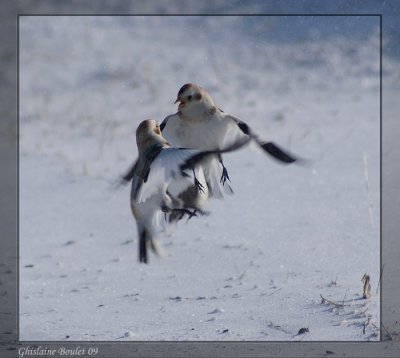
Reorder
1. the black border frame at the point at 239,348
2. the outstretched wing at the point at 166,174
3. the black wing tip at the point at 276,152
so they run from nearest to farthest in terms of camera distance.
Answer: the outstretched wing at the point at 166,174, the black wing tip at the point at 276,152, the black border frame at the point at 239,348

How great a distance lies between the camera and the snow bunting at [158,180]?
7.80ft

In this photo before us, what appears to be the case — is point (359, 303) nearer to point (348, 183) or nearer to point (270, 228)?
point (270, 228)

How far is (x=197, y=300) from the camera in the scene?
3471mm

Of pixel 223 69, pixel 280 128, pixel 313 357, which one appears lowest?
pixel 313 357

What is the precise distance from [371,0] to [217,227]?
46.2 inches

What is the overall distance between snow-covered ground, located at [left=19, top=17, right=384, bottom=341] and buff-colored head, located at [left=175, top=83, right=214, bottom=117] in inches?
36.6

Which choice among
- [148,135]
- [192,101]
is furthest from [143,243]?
[192,101]

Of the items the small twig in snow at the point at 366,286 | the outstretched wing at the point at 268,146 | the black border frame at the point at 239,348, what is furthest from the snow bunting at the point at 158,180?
the small twig in snow at the point at 366,286

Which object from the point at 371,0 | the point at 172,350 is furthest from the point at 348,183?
the point at 172,350

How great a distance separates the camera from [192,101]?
8.01ft

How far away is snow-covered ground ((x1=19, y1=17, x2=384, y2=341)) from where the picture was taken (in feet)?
11.1

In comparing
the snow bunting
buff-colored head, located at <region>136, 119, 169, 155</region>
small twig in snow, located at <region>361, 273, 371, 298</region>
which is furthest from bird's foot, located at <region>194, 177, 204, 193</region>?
small twig in snow, located at <region>361, 273, 371, 298</region>

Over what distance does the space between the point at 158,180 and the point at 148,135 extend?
120mm

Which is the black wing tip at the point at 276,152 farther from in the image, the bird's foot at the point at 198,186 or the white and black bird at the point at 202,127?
the bird's foot at the point at 198,186
